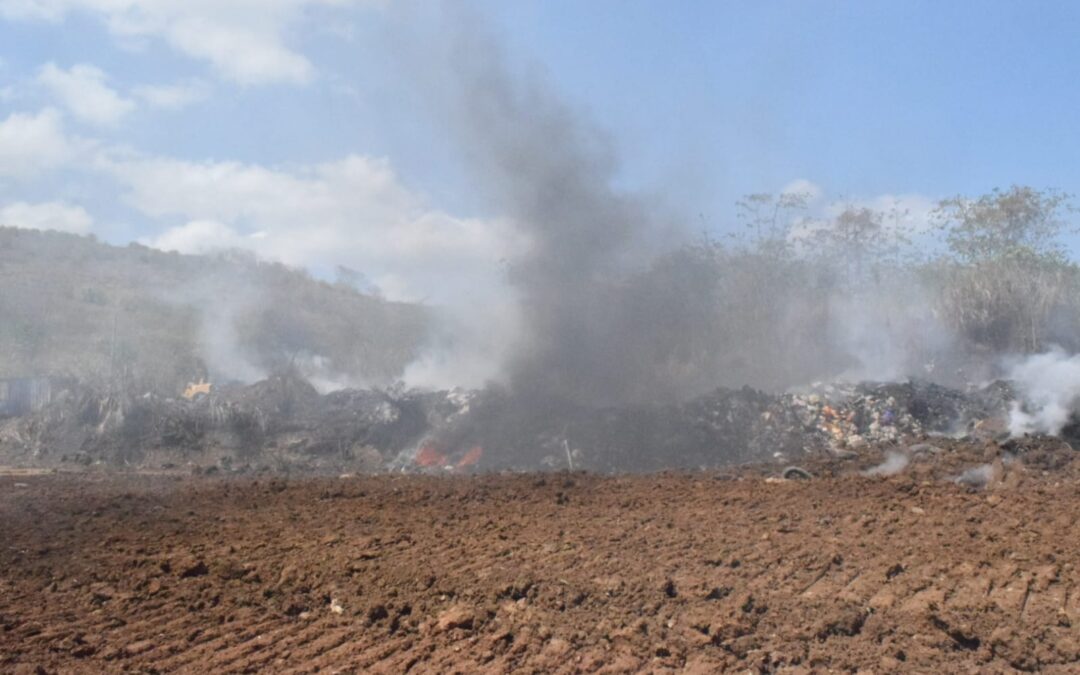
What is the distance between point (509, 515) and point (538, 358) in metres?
14.9

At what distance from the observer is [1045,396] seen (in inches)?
840

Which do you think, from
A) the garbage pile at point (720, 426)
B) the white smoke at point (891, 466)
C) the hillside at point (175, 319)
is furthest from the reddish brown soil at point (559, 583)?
the hillside at point (175, 319)

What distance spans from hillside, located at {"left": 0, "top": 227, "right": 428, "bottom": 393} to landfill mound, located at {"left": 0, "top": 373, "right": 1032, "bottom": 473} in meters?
4.66

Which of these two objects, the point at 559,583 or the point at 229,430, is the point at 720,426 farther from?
the point at 559,583

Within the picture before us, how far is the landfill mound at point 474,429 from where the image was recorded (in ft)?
69.7

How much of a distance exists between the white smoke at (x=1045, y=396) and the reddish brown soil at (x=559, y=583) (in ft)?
25.0

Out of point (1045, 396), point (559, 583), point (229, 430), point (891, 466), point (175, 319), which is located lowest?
point (559, 583)

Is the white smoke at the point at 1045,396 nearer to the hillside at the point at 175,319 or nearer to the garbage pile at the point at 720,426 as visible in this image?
the garbage pile at the point at 720,426

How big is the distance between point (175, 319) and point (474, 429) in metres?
31.9

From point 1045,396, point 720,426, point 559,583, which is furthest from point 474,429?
point 559,583

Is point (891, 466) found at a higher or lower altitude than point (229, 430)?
lower

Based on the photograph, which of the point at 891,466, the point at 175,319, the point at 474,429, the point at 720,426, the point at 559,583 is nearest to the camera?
the point at 559,583

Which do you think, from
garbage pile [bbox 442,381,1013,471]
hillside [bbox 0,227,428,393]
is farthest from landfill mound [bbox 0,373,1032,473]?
hillside [bbox 0,227,428,393]

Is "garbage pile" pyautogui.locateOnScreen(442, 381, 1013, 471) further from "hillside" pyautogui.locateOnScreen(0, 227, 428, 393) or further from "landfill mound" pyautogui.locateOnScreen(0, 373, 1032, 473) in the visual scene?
"hillside" pyautogui.locateOnScreen(0, 227, 428, 393)
